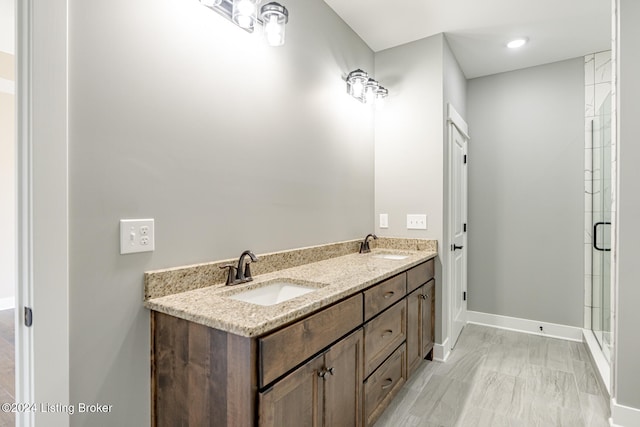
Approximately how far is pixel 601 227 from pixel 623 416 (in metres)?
1.54

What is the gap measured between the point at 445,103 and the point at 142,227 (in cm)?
240

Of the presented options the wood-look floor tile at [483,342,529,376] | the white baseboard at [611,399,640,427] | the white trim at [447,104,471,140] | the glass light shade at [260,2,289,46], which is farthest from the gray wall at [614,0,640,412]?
the glass light shade at [260,2,289,46]

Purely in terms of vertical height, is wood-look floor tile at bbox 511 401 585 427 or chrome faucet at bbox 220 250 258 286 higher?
chrome faucet at bbox 220 250 258 286

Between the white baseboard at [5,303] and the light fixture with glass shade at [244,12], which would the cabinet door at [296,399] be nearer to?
the light fixture with glass shade at [244,12]

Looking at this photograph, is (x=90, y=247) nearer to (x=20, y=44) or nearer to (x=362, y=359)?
(x=20, y=44)

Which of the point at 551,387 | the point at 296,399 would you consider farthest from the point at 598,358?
the point at 296,399

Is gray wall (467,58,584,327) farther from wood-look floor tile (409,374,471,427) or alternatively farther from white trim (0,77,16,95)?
white trim (0,77,16,95)

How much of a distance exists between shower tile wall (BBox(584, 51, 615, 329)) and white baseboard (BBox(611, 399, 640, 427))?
1.42 m

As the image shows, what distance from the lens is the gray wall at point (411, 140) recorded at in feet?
8.54

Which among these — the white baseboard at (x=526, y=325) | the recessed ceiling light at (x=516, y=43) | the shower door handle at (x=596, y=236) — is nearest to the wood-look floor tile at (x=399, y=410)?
the white baseboard at (x=526, y=325)

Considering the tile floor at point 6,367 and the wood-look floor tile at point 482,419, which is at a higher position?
the tile floor at point 6,367

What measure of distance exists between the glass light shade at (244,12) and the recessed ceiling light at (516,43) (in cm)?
232

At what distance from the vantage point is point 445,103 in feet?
8.77

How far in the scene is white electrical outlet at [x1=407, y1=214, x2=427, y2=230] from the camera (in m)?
2.66
